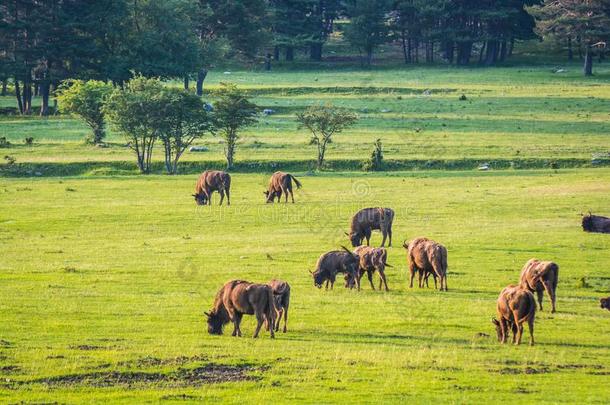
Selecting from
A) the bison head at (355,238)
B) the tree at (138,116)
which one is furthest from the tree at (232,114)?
the bison head at (355,238)

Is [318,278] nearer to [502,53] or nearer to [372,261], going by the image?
[372,261]

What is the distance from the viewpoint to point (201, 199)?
48281mm

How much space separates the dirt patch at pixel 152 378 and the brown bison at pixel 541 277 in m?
8.62

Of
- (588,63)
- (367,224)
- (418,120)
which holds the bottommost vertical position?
(367,224)

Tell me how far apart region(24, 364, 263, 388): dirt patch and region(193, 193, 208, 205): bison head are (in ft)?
90.5

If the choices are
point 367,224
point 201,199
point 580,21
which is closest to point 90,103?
point 201,199

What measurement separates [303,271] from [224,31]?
2763 inches

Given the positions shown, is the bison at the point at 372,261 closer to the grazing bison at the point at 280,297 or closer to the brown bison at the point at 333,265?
the brown bison at the point at 333,265

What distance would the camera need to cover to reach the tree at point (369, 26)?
361 feet

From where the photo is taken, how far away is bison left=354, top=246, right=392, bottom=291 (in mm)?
28953

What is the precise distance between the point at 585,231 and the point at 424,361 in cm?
1925

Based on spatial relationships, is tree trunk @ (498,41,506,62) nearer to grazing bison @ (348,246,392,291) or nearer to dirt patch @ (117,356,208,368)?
grazing bison @ (348,246,392,291)

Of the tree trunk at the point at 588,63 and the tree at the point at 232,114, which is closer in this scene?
the tree at the point at 232,114

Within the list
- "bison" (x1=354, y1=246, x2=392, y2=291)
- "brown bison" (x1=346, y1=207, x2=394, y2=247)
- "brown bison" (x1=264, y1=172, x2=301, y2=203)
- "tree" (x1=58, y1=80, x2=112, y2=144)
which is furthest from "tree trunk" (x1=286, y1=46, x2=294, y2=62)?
"bison" (x1=354, y1=246, x2=392, y2=291)
